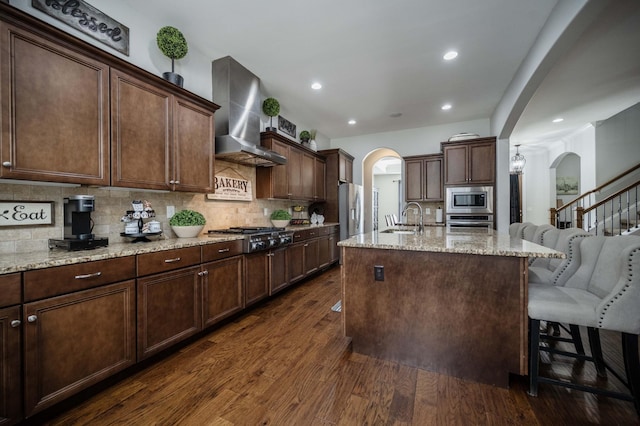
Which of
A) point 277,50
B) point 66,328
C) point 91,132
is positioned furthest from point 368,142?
point 66,328

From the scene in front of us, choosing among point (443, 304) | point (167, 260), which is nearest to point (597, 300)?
point (443, 304)

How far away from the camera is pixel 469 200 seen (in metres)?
4.74

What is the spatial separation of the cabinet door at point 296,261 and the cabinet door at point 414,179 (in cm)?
279

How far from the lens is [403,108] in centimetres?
452

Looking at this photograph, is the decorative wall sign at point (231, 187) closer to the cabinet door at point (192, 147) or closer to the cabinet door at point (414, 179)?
the cabinet door at point (192, 147)

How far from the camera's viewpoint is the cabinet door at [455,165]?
4824mm

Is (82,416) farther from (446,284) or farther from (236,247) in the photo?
(446,284)

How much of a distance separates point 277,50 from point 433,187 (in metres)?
3.90

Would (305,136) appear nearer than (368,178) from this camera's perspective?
Yes

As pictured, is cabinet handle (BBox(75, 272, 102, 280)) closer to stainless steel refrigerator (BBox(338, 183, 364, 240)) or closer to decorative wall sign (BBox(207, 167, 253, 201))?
decorative wall sign (BBox(207, 167, 253, 201))

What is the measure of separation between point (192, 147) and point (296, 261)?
2.02m

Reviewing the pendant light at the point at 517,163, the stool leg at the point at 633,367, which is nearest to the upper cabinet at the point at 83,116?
the stool leg at the point at 633,367

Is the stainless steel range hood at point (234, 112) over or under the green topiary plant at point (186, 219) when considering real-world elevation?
over

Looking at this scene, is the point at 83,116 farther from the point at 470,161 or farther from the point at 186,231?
the point at 470,161
